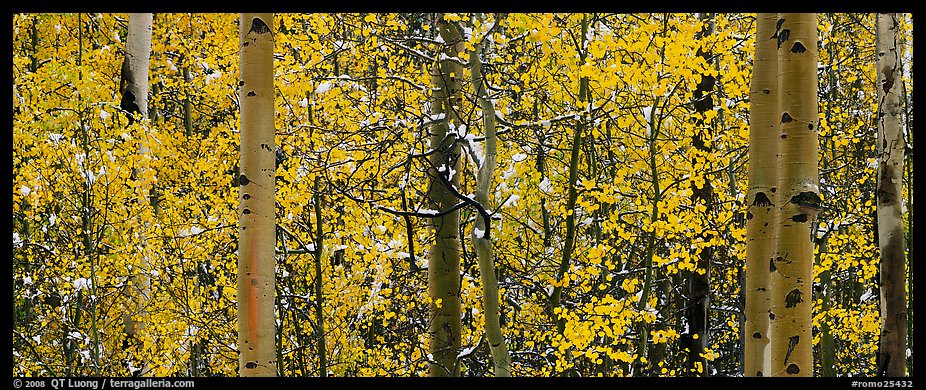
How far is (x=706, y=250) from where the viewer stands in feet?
24.3

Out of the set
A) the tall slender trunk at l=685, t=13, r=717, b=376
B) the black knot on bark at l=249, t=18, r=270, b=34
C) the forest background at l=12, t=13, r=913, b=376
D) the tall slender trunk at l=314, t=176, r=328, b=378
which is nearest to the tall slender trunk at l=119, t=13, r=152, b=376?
the forest background at l=12, t=13, r=913, b=376

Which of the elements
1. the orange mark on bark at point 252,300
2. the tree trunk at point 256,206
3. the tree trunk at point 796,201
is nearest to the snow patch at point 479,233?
the tree trunk at point 256,206

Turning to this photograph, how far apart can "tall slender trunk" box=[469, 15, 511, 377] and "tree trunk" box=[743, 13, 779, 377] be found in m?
1.74

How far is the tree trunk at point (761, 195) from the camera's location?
14.1 feet

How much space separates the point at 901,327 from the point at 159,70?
9681mm

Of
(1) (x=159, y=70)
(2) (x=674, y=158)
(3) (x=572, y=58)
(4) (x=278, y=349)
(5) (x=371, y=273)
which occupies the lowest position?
(4) (x=278, y=349)

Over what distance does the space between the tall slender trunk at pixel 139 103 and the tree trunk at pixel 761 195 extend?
4.81m

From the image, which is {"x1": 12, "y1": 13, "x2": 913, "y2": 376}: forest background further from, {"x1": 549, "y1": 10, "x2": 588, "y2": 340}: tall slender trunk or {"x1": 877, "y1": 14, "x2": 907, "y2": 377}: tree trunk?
{"x1": 877, "y1": 14, "x2": 907, "y2": 377}: tree trunk

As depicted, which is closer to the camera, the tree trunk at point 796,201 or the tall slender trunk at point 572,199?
the tree trunk at point 796,201

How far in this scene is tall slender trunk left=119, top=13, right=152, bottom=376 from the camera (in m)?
6.59

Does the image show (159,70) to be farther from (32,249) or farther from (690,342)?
(690,342)

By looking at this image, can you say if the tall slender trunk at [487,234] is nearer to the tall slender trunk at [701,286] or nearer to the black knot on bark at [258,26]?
the black knot on bark at [258,26]

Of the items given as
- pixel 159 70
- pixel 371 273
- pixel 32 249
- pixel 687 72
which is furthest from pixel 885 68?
pixel 159 70

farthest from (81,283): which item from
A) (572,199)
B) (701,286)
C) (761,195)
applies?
(701,286)
